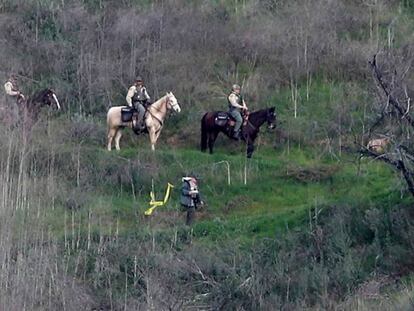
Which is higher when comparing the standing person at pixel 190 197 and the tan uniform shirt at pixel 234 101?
the tan uniform shirt at pixel 234 101

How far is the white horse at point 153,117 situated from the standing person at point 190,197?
465cm

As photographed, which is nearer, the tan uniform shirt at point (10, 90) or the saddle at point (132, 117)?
the saddle at point (132, 117)

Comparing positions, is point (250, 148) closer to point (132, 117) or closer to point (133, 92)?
point (132, 117)

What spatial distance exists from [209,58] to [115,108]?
5168 mm

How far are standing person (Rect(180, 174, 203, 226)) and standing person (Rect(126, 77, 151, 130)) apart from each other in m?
4.75

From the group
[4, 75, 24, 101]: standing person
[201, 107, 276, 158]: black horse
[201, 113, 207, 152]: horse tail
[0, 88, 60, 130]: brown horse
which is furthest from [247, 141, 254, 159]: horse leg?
[4, 75, 24, 101]: standing person

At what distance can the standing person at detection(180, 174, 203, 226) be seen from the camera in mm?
28281

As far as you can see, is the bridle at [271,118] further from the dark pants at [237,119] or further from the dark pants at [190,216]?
the dark pants at [190,216]

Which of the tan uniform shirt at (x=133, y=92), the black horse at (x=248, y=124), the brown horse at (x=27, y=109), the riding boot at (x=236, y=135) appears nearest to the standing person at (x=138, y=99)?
the tan uniform shirt at (x=133, y=92)

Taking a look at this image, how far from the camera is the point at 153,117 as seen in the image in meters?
33.1

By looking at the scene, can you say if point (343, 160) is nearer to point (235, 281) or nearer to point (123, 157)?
point (123, 157)

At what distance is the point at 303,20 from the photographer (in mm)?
39094

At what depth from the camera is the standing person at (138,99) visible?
3303 cm

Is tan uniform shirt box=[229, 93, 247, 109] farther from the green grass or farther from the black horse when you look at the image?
the green grass
